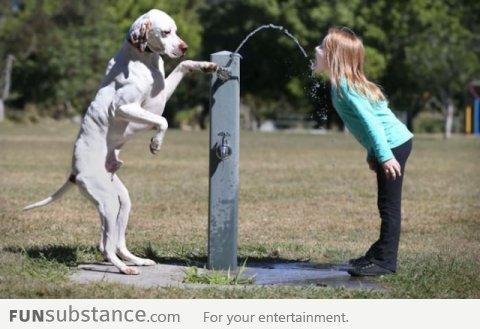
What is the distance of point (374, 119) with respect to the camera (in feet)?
23.6

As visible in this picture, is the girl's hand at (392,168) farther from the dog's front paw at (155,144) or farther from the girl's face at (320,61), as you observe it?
the dog's front paw at (155,144)

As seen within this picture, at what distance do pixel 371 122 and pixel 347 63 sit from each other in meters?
0.51

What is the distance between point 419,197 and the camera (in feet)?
48.4

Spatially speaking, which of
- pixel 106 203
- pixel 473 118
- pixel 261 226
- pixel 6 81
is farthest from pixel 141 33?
pixel 473 118

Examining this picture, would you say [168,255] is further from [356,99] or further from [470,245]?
[470,245]

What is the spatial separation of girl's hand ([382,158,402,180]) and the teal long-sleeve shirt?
0.11ft

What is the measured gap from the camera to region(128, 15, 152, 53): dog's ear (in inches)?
279

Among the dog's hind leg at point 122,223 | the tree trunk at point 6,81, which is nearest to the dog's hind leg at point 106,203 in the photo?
the dog's hind leg at point 122,223

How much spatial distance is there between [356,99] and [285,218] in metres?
4.56

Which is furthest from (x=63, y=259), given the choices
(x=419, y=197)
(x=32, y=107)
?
(x=32, y=107)

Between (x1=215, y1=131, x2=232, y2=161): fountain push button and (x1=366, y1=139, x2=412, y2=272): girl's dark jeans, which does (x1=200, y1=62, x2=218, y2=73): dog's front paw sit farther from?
(x1=366, y1=139, x2=412, y2=272): girl's dark jeans

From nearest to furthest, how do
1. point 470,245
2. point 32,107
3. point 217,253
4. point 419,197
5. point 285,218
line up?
point 217,253 → point 470,245 → point 285,218 → point 419,197 → point 32,107

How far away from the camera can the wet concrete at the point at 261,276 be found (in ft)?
22.7

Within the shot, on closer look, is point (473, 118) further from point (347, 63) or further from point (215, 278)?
point (215, 278)
